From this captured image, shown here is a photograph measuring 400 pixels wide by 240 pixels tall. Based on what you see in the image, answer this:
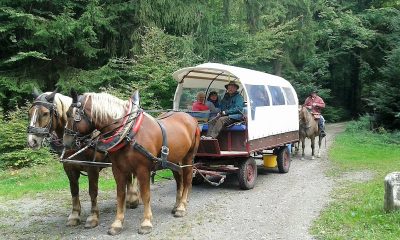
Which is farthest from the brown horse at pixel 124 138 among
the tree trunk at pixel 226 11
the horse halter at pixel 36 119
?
the tree trunk at pixel 226 11

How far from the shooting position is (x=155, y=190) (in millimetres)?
9547

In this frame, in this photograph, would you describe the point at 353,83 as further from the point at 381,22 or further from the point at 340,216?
the point at 340,216

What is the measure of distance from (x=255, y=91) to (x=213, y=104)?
107 cm

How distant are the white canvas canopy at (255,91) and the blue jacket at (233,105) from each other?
0.22 meters

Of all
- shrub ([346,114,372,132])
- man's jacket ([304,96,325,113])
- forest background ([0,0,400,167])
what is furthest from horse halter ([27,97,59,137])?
shrub ([346,114,372,132])

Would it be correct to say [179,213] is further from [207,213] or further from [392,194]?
[392,194]

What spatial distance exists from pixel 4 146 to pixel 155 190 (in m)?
6.20

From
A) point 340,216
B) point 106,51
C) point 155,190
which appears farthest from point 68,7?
point 340,216

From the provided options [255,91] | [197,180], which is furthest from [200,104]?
[197,180]

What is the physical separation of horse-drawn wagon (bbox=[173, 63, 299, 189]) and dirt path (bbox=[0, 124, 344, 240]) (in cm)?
50

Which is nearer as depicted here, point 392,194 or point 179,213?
point 392,194

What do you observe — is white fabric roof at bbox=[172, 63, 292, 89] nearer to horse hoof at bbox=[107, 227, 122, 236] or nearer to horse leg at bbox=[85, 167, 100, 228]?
horse leg at bbox=[85, 167, 100, 228]

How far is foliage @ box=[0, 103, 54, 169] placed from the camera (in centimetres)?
1281

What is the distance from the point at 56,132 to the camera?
250 inches
